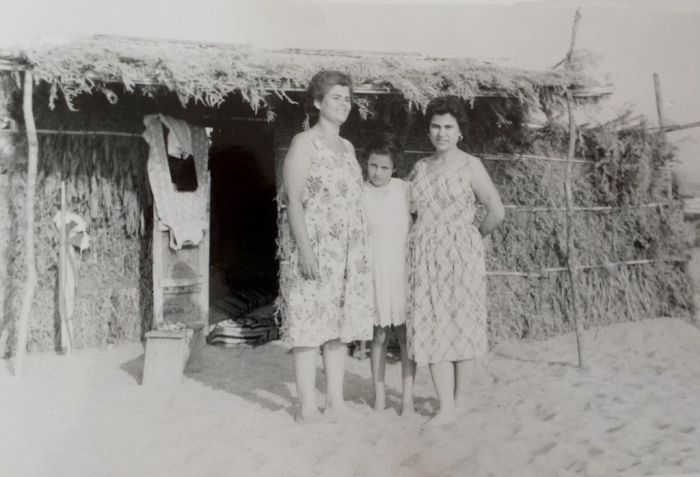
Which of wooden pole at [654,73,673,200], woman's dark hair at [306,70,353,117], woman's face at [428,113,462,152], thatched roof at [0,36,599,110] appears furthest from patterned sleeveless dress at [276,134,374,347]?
wooden pole at [654,73,673,200]

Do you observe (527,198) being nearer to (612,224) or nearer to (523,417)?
(612,224)

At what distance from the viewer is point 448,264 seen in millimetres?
3271

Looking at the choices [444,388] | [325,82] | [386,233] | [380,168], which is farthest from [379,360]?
[325,82]

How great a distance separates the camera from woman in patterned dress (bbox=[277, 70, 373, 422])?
10.5ft

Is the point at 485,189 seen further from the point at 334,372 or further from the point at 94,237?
the point at 94,237

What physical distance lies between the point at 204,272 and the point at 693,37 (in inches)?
153

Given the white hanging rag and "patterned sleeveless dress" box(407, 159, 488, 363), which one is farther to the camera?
the white hanging rag

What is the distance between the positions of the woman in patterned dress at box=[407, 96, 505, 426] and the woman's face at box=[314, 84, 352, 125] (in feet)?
1.45

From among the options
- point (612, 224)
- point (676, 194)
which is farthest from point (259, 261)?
point (676, 194)

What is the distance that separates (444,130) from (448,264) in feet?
2.20

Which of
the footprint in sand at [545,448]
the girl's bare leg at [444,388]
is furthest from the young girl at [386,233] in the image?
the footprint in sand at [545,448]

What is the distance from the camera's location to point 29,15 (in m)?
3.06

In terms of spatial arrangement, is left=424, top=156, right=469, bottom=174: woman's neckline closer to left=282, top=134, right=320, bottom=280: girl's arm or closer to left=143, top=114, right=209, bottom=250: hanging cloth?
left=282, top=134, right=320, bottom=280: girl's arm

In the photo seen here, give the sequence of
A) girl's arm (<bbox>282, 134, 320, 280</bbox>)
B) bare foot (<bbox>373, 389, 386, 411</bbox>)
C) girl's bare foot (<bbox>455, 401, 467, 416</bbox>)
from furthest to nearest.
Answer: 1. bare foot (<bbox>373, 389, 386, 411</bbox>)
2. girl's bare foot (<bbox>455, 401, 467, 416</bbox>)
3. girl's arm (<bbox>282, 134, 320, 280</bbox>)
